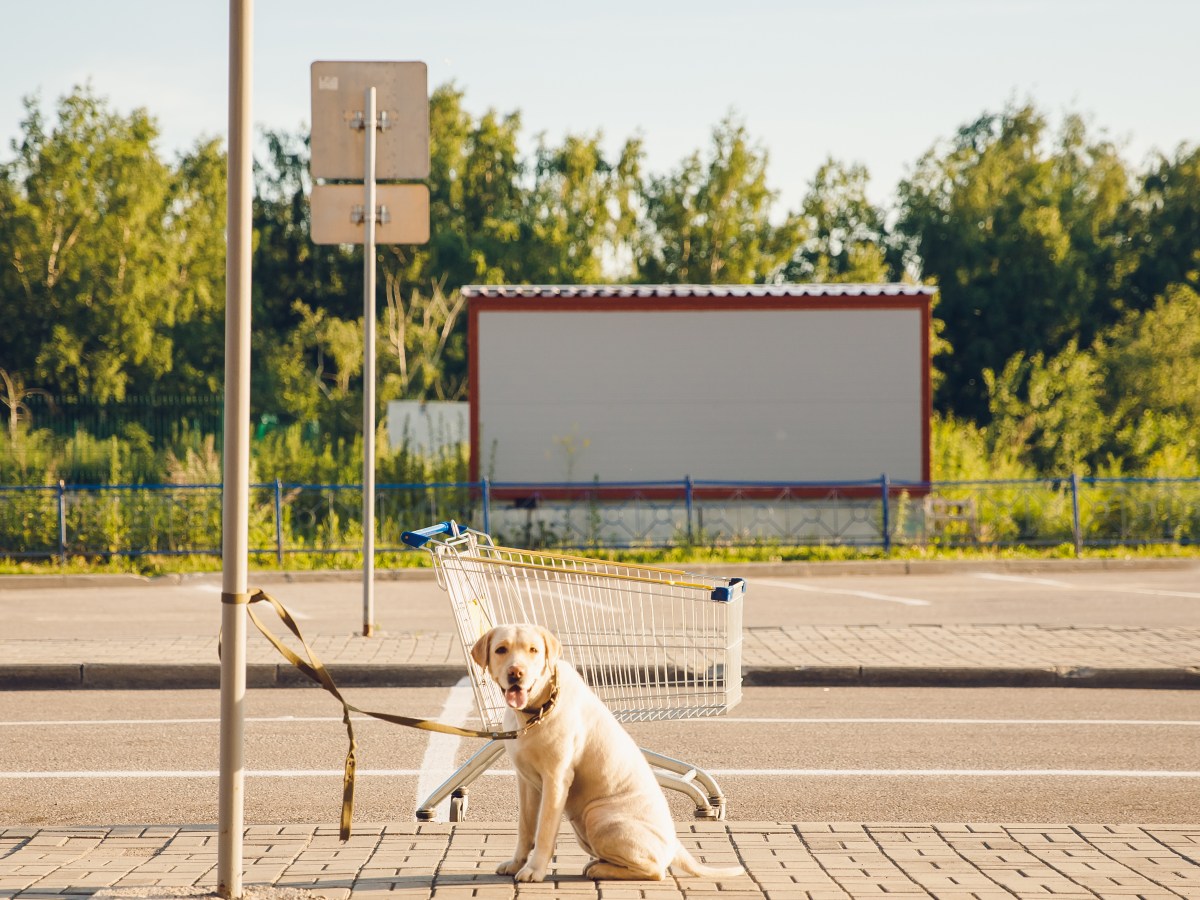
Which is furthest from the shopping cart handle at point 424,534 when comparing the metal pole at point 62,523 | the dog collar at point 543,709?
the metal pole at point 62,523

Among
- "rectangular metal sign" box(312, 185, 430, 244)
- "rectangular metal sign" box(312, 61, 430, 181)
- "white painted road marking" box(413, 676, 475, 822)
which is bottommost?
"white painted road marking" box(413, 676, 475, 822)

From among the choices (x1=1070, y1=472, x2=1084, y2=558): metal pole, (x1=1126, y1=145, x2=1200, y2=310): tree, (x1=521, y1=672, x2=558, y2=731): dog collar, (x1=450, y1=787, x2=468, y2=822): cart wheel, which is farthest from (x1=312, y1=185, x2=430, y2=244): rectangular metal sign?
(x1=1126, y1=145, x2=1200, y2=310): tree

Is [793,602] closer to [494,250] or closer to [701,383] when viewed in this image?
A: [701,383]

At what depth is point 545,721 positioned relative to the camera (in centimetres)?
423

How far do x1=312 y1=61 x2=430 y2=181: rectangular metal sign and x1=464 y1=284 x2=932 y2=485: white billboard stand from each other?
10.6 metres

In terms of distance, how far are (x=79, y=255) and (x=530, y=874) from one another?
46.9 meters

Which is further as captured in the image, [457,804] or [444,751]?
[444,751]

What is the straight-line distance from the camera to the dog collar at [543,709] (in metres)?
4.23

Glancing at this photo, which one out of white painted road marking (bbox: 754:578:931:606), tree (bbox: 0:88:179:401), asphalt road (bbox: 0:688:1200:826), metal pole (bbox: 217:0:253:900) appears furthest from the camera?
tree (bbox: 0:88:179:401)

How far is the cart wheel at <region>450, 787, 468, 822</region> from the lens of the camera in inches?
215

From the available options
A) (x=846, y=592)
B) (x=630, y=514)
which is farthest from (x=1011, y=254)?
(x=846, y=592)

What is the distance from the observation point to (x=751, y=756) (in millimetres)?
7035

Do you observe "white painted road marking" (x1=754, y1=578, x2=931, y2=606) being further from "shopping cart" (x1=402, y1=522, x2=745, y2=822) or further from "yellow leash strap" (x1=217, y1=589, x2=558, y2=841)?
"yellow leash strap" (x1=217, y1=589, x2=558, y2=841)

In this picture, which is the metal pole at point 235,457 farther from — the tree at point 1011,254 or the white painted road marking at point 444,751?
the tree at point 1011,254
